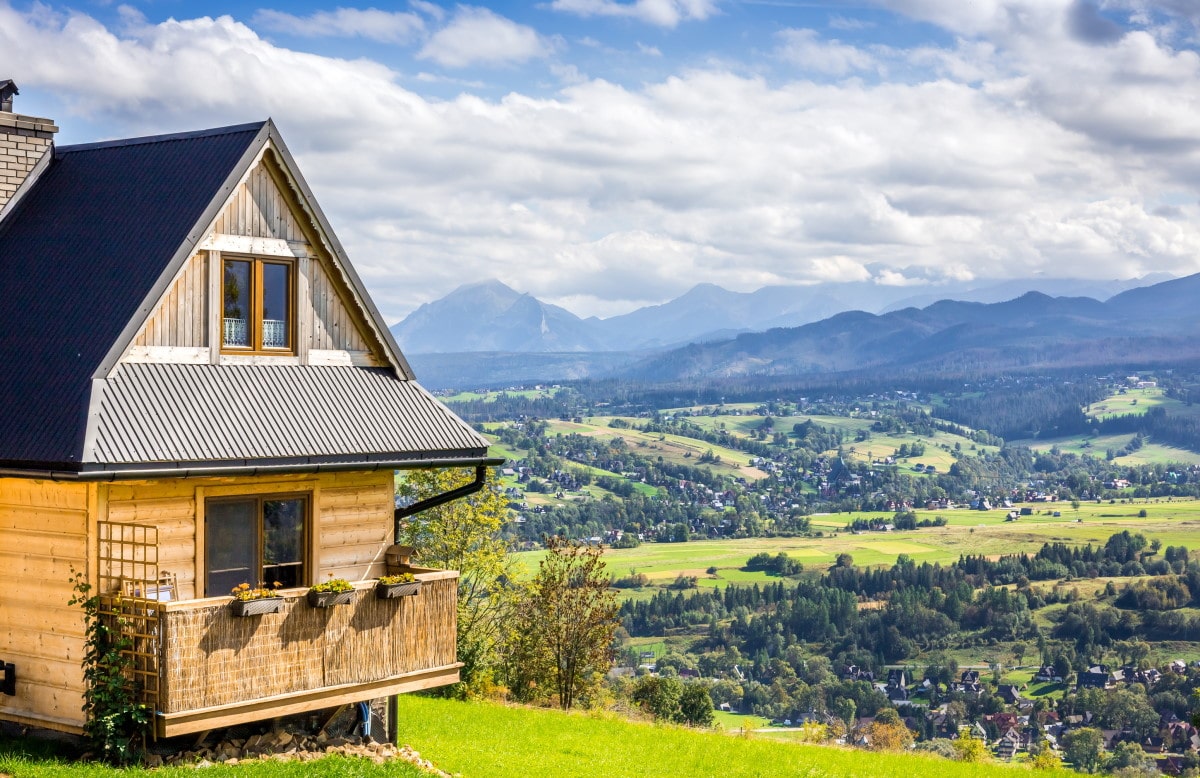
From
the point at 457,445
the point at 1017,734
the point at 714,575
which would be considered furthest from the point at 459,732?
the point at 714,575

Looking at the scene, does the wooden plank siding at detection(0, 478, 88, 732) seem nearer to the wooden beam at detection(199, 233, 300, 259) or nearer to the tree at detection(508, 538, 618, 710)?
the wooden beam at detection(199, 233, 300, 259)

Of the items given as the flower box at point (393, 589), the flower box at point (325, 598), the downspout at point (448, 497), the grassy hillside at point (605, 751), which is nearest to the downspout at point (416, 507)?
the downspout at point (448, 497)

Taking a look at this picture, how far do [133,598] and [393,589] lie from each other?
11.9 ft

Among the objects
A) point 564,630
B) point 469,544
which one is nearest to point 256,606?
point 564,630

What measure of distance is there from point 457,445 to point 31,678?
656 centimetres

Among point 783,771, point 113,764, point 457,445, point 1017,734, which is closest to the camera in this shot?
point 113,764

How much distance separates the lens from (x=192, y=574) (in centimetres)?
1590

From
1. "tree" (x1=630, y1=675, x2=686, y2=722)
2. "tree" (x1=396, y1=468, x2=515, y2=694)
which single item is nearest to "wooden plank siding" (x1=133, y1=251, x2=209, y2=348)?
"tree" (x1=396, y1=468, x2=515, y2=694)

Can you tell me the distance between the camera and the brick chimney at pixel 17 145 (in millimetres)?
18422

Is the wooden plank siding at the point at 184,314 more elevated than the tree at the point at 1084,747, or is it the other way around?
the wooden plank siding at the point at 184,314

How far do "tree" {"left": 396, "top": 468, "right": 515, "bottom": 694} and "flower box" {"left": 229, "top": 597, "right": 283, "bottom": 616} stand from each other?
19.6m

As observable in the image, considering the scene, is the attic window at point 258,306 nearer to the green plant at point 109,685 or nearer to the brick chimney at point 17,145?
the brick chimney at point 17,145

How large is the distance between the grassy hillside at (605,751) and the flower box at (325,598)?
430 centimetres

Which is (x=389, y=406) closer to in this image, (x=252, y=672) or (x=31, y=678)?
(x=252, y=672)
